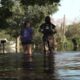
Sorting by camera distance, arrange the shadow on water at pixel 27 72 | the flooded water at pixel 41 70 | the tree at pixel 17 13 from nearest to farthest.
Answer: the shadow on water at pixel 27 72, the flooded water at pixel 41 70, the tree at pixel 17 13

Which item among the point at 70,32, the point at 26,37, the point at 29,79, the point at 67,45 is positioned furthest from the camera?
the point at 70,32

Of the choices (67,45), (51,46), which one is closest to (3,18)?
(67,45)

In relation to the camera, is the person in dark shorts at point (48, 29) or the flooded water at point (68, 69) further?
the person in dark shorts at point (48, 29)

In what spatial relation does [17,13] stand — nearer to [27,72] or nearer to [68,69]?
[68,69]

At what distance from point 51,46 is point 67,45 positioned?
112 ft

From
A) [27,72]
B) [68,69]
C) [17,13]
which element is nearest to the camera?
[27,72]

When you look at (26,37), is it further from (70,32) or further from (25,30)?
(70,32)

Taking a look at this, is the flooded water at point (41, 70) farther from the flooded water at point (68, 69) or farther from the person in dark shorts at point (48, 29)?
the person in dark shorts at point (48, 29)

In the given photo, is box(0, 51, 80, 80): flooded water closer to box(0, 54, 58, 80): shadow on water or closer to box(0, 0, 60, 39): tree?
box(0, 54, 58, 80): shadow on water

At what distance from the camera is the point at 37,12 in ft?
153

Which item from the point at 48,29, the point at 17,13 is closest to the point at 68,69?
the point at 48,29

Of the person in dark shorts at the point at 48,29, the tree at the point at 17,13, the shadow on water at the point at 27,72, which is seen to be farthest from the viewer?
the tree at the point at 17,13

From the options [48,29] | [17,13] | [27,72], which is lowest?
[27,72]

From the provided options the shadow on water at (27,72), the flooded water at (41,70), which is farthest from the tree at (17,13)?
the shadow on water at (27,72)
